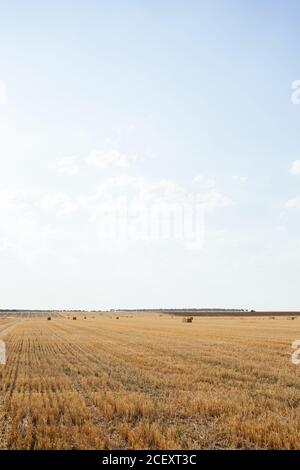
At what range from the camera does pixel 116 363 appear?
20.3m

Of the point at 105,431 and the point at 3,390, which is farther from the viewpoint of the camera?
the point at 3,390

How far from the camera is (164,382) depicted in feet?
49.5

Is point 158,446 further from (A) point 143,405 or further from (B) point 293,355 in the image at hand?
(B) point 293,355

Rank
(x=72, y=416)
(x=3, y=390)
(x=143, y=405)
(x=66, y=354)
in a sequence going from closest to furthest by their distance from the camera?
(x=72, y=416)
(x=143, y=405)
(x=3, y=390)
(x=66, y=354)

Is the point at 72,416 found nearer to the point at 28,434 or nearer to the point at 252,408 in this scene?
the point at 28,434

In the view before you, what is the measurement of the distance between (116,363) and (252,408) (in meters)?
10.2

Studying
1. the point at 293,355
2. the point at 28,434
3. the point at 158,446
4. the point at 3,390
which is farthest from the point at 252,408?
the point at 293,355

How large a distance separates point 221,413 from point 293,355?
13.2 m

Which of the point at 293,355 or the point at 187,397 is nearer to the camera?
the point at 187,397

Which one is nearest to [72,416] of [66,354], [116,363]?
[116,363]
